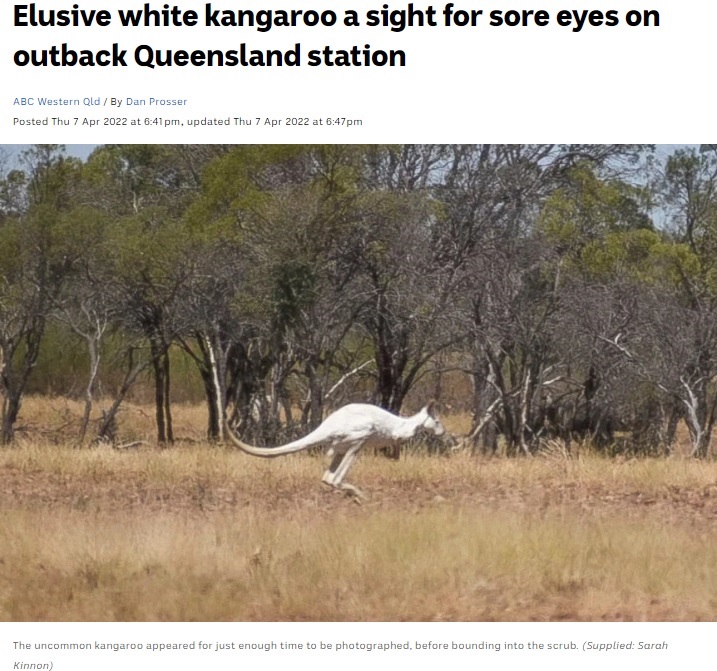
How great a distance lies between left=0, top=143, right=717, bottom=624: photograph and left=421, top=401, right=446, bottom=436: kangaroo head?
3 cm

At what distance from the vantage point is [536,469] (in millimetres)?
16078

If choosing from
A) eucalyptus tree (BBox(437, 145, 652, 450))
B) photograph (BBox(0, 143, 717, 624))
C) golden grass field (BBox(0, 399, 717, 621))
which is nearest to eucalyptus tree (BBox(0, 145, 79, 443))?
photograph (BBox(0, 143, 717, 624))

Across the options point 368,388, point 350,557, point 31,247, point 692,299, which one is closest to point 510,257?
point 692,299

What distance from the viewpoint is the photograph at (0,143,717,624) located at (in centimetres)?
1006

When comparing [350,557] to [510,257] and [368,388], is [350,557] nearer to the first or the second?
[510,257]

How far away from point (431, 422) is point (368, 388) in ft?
54.3

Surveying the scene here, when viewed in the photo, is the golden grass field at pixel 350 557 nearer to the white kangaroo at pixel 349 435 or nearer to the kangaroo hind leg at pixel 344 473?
the kangaroo hind leg at pixel 344 473

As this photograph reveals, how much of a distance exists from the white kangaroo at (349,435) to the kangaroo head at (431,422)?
245mm

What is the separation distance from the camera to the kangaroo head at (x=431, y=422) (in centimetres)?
1406

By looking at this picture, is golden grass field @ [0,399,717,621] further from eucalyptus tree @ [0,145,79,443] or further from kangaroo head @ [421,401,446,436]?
eucalyptus tree @ [0,145,79,443]
